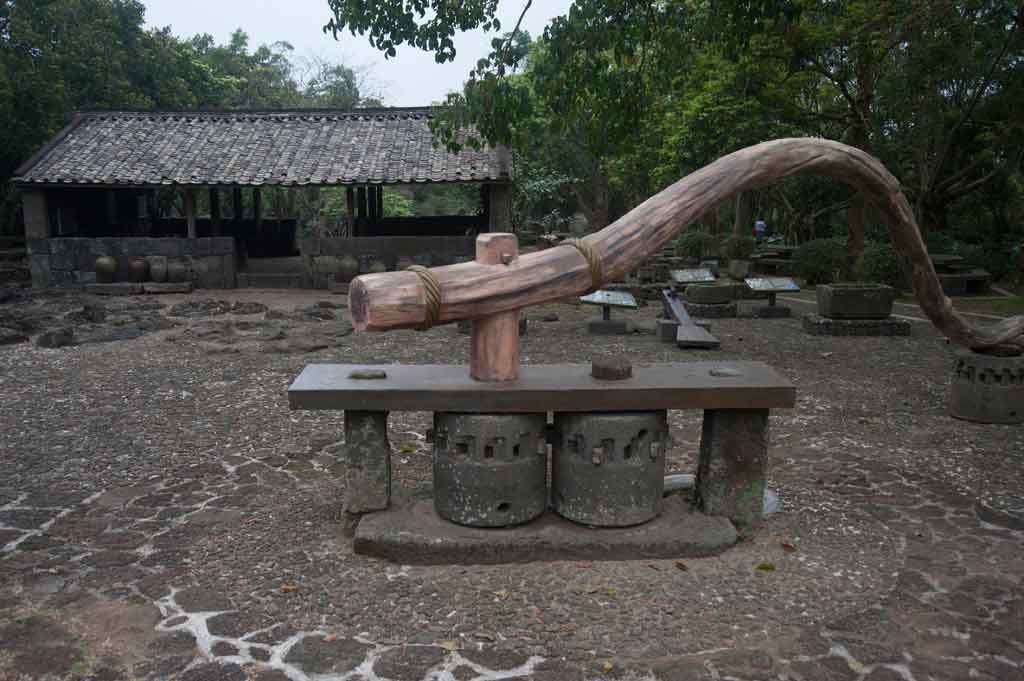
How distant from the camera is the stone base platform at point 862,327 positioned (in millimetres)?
11305

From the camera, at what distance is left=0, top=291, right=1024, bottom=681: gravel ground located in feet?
10.9

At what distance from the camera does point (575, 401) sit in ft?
13.2

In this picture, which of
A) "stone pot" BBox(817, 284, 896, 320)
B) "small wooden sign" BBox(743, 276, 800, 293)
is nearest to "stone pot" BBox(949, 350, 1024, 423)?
"stone pot" BBox(817, 284, 896, 320)

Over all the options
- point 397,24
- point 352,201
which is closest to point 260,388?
point 397,24

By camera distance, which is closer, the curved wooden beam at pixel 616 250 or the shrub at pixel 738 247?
the curved wooden beam at pixel 616 250

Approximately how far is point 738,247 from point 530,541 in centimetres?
1473

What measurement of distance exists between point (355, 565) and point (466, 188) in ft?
97.9

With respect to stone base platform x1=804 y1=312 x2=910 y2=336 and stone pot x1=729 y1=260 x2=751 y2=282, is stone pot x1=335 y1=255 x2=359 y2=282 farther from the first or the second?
stone base platform x1=804 y1=312 x2=910 y2=336

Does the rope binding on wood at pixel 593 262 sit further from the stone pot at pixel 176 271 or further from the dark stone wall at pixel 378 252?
the stone pot at pixel 176 271

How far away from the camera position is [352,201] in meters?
17.7

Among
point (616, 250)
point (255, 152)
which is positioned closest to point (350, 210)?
point (255, 152)

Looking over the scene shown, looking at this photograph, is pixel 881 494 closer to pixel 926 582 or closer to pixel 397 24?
pixel 926 582

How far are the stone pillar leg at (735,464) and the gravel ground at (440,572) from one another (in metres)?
0.23

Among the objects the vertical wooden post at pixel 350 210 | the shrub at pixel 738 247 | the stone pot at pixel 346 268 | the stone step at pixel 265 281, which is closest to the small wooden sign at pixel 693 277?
the shrub at pixel 738 247
